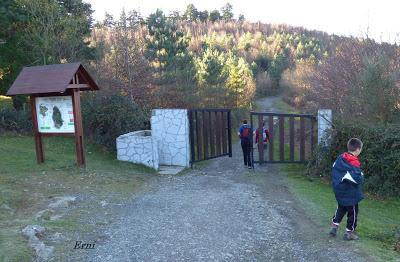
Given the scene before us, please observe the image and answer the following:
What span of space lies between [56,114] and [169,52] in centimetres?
1509

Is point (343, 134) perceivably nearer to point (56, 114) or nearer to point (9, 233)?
point (56, 114)

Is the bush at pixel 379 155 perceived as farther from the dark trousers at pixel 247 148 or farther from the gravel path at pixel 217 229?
the dark trousers at pixel 247 148

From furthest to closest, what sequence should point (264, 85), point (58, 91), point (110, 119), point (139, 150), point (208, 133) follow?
point (264, 85) → point (110, 119) → point (208, 133) → point (139, 150) → point (58, 91)

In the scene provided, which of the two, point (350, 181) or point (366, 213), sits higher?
point (350, 181)

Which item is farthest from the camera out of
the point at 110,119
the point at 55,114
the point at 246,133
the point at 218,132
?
the point at 110,119

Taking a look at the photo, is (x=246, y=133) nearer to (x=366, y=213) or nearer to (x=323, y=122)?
(x=323, y=122)

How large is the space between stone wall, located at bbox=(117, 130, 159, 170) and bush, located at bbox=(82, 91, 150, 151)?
218 cm

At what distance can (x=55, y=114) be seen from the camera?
11.7m

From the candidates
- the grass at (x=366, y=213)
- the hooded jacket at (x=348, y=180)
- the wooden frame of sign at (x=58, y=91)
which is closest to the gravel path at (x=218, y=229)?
the grass at (x=366, y=213)

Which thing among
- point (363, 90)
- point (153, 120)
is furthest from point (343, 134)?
point (153, 120)

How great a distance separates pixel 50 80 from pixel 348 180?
26.8 feet

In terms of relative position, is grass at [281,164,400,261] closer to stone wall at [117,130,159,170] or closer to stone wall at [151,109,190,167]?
stone wall at [151,109,190,167]

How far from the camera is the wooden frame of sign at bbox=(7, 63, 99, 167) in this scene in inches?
436

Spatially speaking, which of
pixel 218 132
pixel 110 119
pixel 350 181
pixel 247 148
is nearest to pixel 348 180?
pixel 350 181
